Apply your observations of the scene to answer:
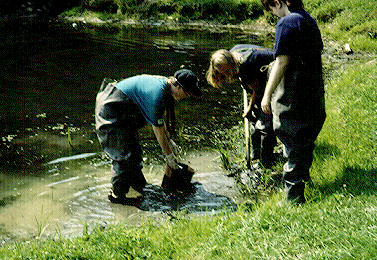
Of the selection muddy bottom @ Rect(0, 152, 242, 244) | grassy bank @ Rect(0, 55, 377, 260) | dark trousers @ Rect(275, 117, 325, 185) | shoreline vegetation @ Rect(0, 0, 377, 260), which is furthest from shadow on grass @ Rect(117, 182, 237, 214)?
dark trousers @ Rect(275, 117, 325, 185)

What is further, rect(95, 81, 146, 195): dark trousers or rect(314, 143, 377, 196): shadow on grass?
rect(95, 81, 146, 195): dark trousers

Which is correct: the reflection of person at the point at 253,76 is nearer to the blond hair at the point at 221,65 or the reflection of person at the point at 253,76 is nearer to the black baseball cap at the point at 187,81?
the blond hair at the point at 221,65

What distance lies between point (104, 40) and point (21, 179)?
10.4 metres

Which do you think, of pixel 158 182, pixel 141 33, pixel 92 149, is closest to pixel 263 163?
pixel 158 182

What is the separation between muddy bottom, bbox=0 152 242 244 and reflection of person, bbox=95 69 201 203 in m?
0.33

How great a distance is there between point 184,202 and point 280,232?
1746 mm

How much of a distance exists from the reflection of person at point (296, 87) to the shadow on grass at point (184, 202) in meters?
1.06

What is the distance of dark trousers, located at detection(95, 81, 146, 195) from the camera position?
4555mm

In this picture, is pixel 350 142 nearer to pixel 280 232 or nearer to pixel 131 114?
pixel 280 232

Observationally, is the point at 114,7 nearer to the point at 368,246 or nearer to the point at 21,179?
the point at 21,179

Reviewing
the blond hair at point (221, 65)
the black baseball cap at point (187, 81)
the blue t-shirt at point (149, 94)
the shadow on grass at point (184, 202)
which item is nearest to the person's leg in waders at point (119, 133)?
the blue t-shirt at point (149, 94)

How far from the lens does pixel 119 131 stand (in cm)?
456

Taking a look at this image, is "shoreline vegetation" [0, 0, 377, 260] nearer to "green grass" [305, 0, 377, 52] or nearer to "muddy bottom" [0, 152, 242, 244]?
"muddy bottom" [0, 152, 242, 244]

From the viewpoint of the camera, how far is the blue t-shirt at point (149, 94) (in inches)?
169
